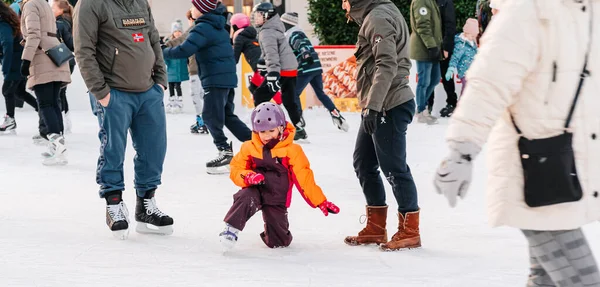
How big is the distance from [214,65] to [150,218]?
8.53ft

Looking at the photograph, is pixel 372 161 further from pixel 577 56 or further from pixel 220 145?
pixel 220 145

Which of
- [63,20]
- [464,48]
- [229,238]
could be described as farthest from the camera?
[464,48]

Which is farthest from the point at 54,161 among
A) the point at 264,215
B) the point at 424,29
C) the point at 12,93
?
the point at 424,29

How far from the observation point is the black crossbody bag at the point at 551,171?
2883 millimetres

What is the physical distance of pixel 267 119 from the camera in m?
5.21

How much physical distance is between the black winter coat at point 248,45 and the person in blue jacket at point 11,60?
7.55 ft

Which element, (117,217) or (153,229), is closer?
(117,217)

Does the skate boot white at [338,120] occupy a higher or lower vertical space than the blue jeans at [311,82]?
lower

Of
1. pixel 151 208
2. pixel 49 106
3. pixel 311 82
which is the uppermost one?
pixel 151 208

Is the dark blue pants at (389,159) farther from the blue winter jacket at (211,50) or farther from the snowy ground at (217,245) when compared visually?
the blue winter jacket at (211,50)

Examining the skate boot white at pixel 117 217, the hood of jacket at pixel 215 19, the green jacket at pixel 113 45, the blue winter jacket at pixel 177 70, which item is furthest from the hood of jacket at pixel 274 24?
the skate boot white at pixel 117 217

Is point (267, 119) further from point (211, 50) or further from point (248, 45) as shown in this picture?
point (248, 45)

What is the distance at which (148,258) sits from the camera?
5062 mm

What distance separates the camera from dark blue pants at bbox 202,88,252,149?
8219 mm
